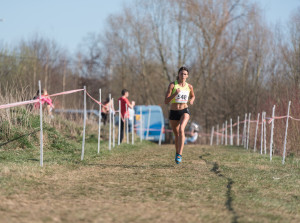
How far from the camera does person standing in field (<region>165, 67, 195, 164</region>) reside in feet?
31.4

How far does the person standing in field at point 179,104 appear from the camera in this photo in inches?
376

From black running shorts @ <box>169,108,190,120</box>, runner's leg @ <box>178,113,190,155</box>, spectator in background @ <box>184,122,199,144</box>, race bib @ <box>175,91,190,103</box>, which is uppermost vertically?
race bib @ <box>175,91,190,103</box>

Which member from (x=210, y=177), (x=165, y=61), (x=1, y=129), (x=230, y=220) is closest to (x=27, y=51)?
(x=165, y=61)

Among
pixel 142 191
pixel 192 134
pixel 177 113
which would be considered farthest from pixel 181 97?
pixel 192 134

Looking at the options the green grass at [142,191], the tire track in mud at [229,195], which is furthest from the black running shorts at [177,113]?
the tire track in mud at [229,195]

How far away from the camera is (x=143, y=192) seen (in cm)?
612

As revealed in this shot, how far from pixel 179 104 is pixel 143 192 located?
3.94 meters

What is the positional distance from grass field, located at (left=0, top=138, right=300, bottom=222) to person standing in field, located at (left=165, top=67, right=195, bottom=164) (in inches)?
23.9

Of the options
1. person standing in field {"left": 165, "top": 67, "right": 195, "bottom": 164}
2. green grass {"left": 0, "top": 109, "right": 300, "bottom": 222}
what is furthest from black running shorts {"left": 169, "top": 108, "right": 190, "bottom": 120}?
green grass {"left": 0, "top": 109, "right": 300, "bottom": 222}

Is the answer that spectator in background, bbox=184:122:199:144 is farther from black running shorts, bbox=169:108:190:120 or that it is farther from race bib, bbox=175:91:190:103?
race bib, bbox=175:91:190:103

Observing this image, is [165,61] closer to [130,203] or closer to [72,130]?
[72,130]

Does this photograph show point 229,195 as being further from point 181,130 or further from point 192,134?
point 192,134

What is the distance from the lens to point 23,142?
10953 mm

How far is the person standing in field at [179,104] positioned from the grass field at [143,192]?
1.99 feet
